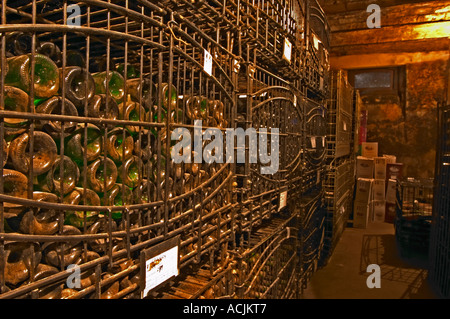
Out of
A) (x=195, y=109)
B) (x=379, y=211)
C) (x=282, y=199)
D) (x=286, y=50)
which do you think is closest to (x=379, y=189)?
(x=379, y=211)

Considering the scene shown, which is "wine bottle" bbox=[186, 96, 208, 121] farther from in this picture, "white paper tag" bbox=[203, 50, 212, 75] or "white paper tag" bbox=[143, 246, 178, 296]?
"white paper tag" bbox=[143, 246, 178, 296]

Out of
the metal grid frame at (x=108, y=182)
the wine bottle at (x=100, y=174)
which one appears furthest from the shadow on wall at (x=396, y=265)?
the wine bottle at (x=100, y=174)

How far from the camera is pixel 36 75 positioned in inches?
37.2

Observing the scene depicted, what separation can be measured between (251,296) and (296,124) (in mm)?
1484

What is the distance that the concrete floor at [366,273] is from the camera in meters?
3.56

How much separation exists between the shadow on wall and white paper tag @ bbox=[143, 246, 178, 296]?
10.4 feet

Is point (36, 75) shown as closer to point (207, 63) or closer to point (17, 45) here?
point (17, 45)

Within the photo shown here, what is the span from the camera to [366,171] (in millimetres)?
6617

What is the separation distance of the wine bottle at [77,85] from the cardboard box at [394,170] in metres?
7.03

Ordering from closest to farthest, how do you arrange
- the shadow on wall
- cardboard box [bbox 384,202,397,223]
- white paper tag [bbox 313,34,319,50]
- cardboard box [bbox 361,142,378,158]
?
white paper tag [bbox 313,34,319,50]
the shadow on wall
cardboard box [bbox 384,202,397,223]
cardboard box [bbox 361,142,378,158]

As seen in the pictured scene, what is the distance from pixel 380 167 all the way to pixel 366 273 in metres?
3.48

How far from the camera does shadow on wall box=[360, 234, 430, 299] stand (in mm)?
3747

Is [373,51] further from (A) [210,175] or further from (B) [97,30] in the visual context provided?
(B) [97,30]

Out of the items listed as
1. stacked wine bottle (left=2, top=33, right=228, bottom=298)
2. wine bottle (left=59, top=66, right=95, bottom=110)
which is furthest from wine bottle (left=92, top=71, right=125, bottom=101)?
wine bottle (left=59, top=66, right=95, bottom=110)
